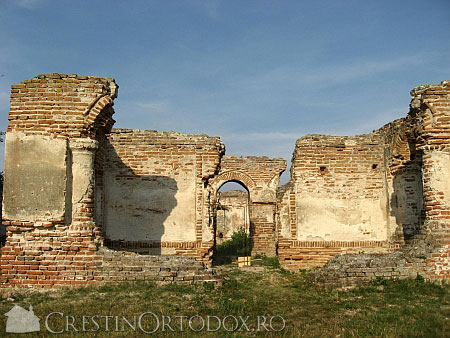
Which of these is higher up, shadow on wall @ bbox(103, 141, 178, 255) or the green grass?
shadow on wall @ bbox(103, 141, 178, 255)

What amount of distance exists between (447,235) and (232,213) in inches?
552

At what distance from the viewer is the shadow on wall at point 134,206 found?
10320 millimetres

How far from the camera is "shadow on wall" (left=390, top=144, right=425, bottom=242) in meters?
9.95

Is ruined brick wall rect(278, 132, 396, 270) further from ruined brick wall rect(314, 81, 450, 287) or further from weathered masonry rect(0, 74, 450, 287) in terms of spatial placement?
ruined brick wall rect(314, 81, 450, 287)

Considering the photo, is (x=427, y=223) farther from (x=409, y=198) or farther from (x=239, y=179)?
(x=239, y=179)

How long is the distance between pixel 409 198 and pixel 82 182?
7689 mm

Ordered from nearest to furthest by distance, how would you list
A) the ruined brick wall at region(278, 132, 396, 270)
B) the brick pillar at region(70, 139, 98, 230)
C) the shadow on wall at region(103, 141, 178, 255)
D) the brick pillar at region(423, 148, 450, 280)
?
the brick pillar at region(70, 139, 98, 230), the brick pillar at region(423, 148, 450, 280), the shadow on wall at region(103, 141, 178, 255), the ruined brick wall at region(278, 132, 396, 270)

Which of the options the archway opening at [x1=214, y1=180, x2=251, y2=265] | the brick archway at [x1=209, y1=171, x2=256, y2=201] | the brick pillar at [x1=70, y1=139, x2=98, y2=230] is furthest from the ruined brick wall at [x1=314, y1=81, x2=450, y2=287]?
the archway opening at [x1=214, y1=180, x2=251, y2=265]

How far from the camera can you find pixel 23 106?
7051 millimetres

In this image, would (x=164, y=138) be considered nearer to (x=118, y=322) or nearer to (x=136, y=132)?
(x=136, y=132)

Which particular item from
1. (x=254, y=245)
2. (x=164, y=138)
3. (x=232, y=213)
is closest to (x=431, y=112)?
(x=164, y=138)

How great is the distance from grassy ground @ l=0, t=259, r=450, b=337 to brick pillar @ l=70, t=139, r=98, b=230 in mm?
1242

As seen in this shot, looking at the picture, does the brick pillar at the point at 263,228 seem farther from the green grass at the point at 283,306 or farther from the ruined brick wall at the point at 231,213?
the green grass at the point at 283,306

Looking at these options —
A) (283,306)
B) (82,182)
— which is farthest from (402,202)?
(82,182)
